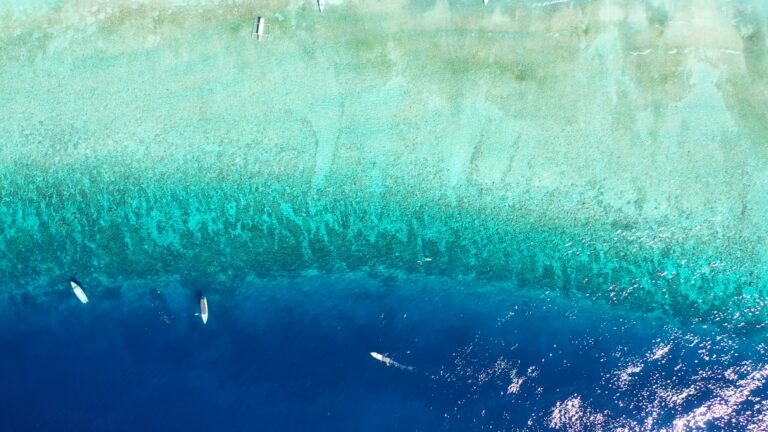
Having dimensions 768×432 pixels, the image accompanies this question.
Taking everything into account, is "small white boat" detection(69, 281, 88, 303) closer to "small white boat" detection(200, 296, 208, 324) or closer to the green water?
the green water

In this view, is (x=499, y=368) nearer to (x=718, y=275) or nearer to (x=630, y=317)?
(x=630, y=317)

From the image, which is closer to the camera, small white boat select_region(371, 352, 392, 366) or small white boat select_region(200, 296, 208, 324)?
small white boat select_region(371, 352, 392, 366)

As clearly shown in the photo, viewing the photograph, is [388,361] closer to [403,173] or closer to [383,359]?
[383,359]

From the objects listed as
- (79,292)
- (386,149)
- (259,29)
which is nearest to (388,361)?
(386,149)

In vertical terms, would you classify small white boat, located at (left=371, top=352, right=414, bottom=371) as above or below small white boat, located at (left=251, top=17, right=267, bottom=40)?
below

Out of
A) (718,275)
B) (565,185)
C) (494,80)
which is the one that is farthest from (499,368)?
(494,80)

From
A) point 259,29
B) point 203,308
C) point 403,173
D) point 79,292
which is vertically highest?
point 259,29

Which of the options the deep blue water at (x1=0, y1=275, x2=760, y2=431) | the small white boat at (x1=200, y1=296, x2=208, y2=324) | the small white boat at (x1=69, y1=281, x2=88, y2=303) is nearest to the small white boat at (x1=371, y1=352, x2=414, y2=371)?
the deep blue water at (x1=0, y1=275, x2=760, y2=431)
